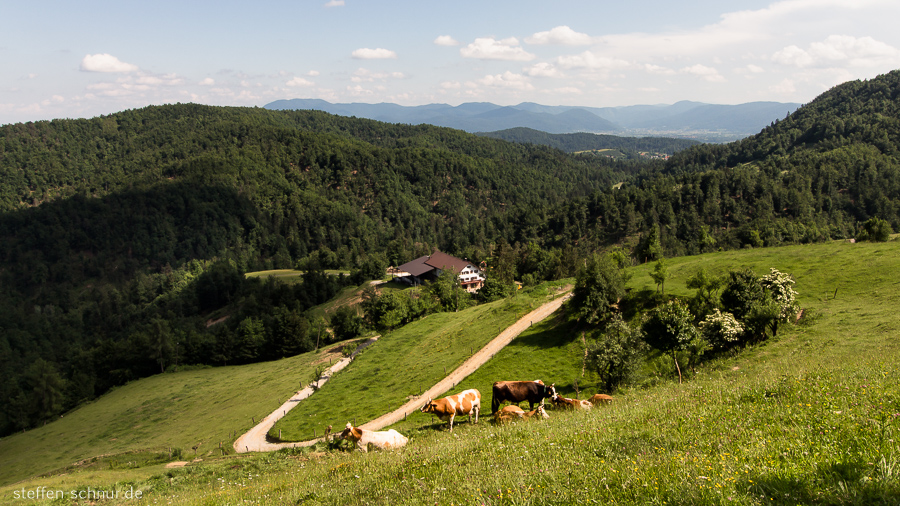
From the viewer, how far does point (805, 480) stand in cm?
639

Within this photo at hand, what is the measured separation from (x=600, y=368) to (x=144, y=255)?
224291 mm

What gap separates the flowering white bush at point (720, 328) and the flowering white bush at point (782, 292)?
393 cm

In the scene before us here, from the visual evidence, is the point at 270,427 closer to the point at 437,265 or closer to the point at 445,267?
the point at 445,267

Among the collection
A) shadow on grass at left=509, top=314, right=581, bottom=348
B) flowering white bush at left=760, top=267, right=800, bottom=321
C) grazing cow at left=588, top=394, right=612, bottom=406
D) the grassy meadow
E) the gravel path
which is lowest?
the gravel path

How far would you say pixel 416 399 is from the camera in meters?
38.2

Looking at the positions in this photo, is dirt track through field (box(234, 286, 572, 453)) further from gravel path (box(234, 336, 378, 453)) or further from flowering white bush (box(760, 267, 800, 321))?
flowering white bush (box(760, 267, 800, 321))

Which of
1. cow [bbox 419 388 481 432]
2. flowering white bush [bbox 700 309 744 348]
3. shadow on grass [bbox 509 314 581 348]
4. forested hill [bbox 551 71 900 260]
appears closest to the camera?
cow [bbox 419 388 481 432]

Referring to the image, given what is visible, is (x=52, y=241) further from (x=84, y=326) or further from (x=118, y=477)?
(x=118, y=477)

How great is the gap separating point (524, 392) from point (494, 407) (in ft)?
6.18

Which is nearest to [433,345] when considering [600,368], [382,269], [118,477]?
[600,368]

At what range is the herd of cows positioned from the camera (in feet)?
57.1

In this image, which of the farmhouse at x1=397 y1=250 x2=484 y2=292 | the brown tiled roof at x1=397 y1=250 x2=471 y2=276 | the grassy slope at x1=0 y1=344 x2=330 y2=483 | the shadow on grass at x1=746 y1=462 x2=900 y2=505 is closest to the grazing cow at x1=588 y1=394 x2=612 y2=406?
the shadow on grass at x1=746 y1=462 x2=900 y2=505

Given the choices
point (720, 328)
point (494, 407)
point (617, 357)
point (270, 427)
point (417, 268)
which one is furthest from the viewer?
point (417, 268)

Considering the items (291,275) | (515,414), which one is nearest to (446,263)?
(291,275)
